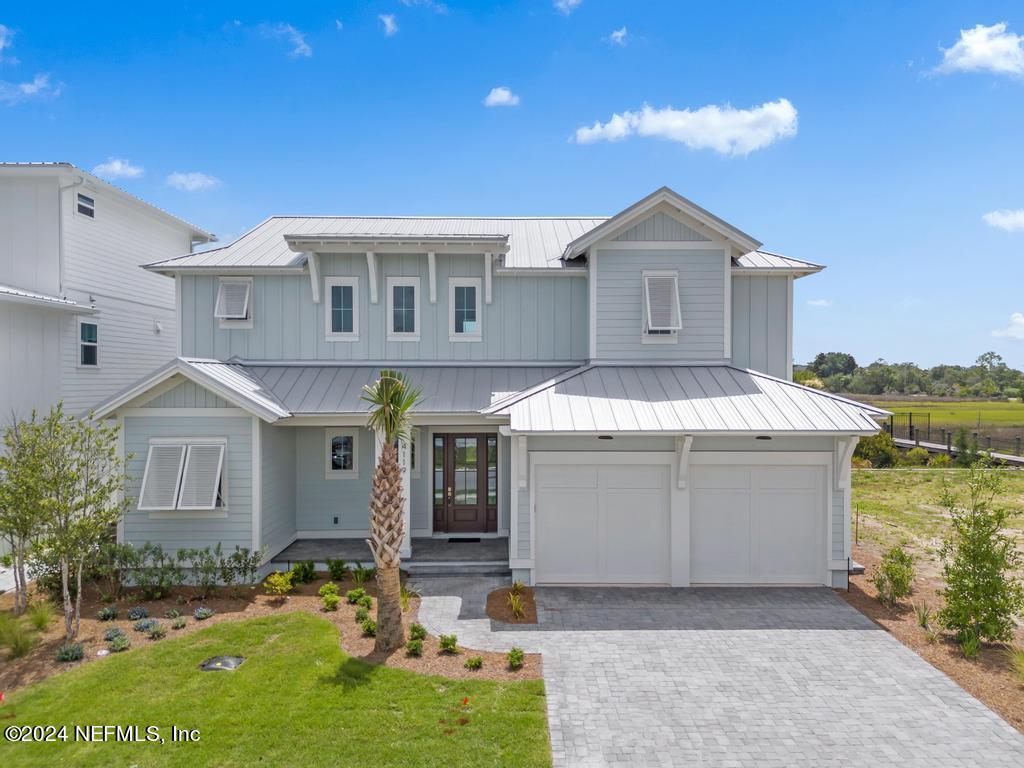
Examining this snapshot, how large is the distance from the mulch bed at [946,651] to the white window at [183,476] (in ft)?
39.1

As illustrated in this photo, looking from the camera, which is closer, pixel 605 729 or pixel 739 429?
pixel 605 729

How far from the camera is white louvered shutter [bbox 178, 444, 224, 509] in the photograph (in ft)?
34.1

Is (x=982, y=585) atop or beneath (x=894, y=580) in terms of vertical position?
atop

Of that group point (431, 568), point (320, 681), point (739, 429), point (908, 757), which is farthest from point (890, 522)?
point (320, 681)

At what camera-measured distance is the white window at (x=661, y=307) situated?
39.7 feet

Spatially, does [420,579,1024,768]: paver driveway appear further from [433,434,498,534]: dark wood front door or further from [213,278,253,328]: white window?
[213,278,253,328]: white window

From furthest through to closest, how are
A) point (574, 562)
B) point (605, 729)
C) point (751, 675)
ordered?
point (574, 562) → point (751, 675) → point (605, 729)

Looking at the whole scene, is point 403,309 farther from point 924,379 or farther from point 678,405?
point 924,379

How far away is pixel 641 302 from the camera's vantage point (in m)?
12.3

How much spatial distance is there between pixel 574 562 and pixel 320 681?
5.14m

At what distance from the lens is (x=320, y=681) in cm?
698

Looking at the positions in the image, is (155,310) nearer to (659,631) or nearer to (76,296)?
(76,296)

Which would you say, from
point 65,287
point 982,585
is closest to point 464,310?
point 65,287

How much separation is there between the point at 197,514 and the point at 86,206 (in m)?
9.94
